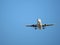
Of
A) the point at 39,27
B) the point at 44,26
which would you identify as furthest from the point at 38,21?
the point at 44,26

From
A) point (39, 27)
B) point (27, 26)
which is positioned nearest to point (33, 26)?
point (27, 26)

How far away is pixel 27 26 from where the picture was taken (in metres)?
49.3

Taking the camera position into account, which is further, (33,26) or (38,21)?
(33,26)

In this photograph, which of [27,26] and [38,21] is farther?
[27,26]

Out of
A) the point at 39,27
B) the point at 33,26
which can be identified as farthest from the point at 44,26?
the point at 39,27

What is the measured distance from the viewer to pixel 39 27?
41.3 metres

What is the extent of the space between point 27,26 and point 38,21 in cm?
978

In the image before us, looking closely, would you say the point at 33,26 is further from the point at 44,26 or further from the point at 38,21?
the point at 38,21

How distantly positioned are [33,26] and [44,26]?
334cm

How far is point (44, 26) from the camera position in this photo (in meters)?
47.4

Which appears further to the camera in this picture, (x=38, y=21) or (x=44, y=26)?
(x=44, y=26)

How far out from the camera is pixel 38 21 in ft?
132

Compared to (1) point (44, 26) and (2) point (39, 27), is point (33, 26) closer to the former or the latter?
(1) point (44, 26)

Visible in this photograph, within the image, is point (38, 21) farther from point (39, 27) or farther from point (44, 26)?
point (44, 26)
